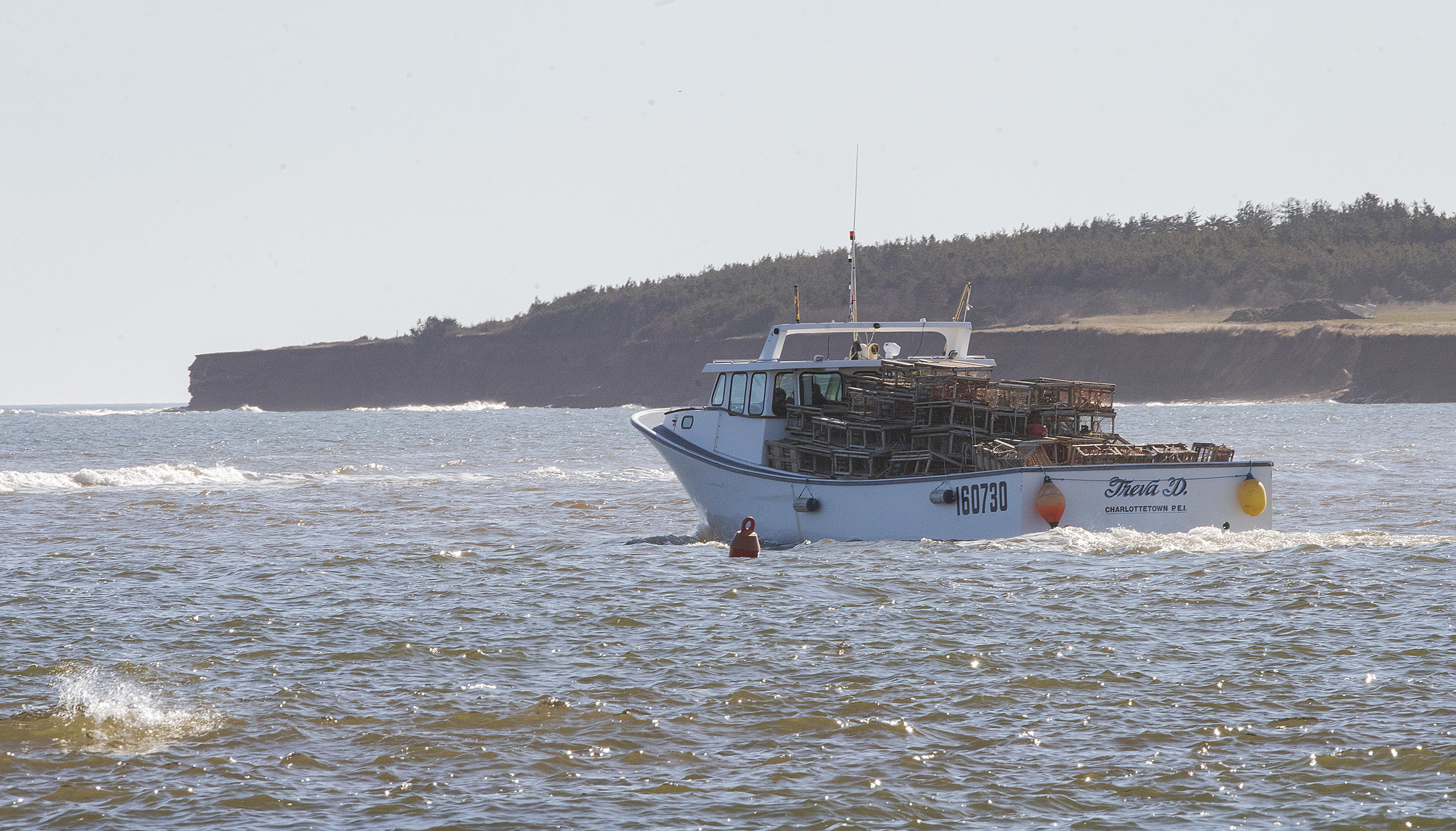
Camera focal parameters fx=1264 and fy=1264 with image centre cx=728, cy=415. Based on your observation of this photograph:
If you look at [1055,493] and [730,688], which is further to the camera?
[1055,493]

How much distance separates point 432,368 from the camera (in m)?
169

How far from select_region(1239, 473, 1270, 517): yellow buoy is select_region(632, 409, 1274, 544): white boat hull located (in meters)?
0.08

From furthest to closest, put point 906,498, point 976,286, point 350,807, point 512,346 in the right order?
point 512,346 < point 976,286 < point 906,498 < point 350,807

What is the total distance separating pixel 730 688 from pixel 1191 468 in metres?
9.09

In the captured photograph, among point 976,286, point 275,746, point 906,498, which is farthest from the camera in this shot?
point 976,286

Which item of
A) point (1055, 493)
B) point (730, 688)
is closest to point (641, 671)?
point (730, 688)

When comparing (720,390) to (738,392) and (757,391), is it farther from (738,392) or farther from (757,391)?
(757,391)

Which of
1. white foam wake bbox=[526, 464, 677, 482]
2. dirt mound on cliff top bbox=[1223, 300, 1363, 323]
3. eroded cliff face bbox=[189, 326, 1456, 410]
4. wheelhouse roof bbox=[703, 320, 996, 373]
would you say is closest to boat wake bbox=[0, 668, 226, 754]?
wheelhouse roof bbox=[703, 320, 996, 373]

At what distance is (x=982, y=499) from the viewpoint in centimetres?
1692

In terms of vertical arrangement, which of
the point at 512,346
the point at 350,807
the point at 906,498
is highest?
the point at 512,346

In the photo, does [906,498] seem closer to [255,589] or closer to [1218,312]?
[255,589]

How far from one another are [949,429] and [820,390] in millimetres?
2676

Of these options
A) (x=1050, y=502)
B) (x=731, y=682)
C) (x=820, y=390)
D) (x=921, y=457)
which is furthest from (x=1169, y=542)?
(x=731, y=682)

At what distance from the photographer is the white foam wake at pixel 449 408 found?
163 m
